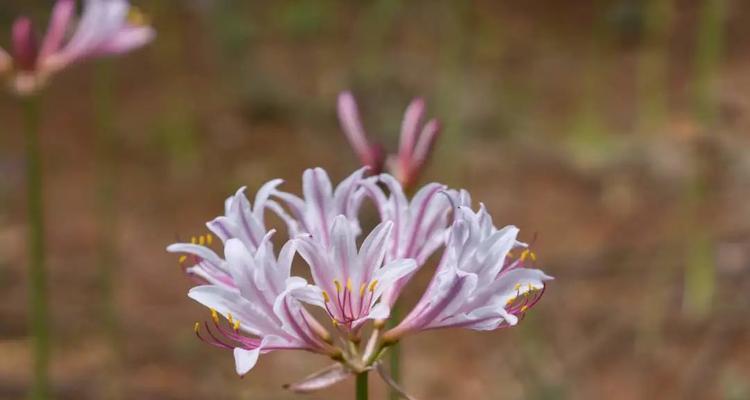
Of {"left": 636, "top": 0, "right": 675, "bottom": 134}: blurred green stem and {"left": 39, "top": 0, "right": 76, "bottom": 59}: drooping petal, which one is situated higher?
{"left": 39, "top": 0, "right": 76, "bottom": 59}: drooping petal

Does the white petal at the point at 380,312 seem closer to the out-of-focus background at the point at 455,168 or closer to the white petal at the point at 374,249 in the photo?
the white petal at the point at 374,249

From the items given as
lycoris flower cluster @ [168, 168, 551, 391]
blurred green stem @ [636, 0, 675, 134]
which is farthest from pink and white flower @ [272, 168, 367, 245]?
blurred green stem @ [636, 0, 675, 134]

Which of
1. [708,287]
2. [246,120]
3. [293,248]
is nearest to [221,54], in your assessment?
[246,120]

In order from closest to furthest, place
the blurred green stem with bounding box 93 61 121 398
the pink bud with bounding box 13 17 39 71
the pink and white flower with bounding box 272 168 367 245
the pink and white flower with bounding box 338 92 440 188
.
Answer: the pink and white flower with bounding box 272 168 367 245 < the pink and white flower with bounding box 338 92 440 188 < the pink bud with bounding box 13 17 39 71 < the blurred green stem with bounding box 93 61 121 398

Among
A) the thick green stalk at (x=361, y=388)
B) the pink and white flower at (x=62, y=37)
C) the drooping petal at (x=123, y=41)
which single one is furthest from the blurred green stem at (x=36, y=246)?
the thick green stalk at (x=361, y=388)

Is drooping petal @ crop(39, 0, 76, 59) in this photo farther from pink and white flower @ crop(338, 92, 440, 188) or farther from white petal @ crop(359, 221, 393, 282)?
white petal @ crop(359, 221, 393, 282)

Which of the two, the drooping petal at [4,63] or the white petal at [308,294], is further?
the drooping petal at [4,63]

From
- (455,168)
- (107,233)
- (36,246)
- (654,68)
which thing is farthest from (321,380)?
(654,68)
